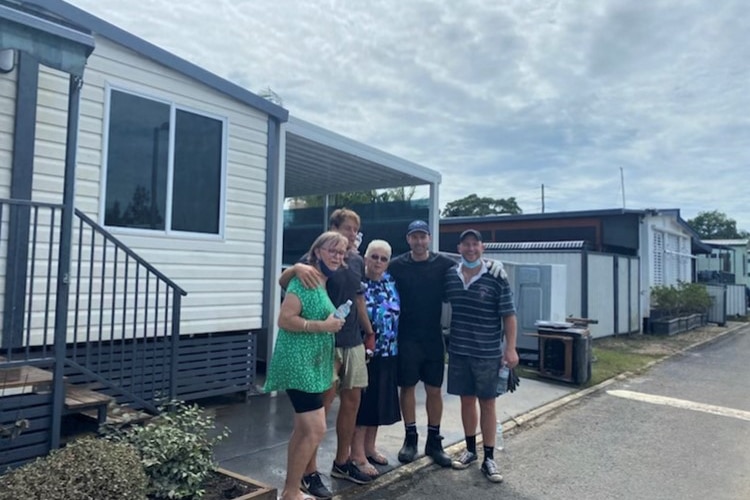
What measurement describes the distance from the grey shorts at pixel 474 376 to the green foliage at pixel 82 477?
2.36m

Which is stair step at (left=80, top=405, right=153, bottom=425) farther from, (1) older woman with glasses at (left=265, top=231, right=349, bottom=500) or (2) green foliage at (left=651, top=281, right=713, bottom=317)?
(2) green foliage at (left=651, top=281, right=713, bottom=317)

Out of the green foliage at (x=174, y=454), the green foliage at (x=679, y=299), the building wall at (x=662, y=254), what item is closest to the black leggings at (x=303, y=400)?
the green foliage at (x=174, y=454)

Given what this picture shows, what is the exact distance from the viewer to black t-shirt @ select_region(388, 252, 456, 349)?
167 inches

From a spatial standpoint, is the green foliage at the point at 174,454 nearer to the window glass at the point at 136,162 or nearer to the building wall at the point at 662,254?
the window glass at the point at 136,162

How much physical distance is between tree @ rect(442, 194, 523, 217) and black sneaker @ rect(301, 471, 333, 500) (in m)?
45.9

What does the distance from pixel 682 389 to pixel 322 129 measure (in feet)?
20.1

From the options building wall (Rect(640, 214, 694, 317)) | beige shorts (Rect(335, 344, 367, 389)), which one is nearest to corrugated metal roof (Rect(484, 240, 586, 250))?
building wall (Rect(640, 214, 694, 317))

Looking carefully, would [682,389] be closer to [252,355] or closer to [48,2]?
[252,355]

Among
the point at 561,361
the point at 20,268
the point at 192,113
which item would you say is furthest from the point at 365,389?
the point at 561,361

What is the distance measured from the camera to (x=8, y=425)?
3246mm

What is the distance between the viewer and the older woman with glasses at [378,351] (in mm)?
4012

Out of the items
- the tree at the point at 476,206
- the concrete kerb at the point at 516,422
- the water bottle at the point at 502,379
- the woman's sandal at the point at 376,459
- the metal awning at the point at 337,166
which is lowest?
the concrete kerb at the point at 516,422

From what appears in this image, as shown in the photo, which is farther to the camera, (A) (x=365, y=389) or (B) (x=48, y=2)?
(B) (x=48, y=2)

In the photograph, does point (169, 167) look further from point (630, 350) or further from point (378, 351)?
point (630, 350)
